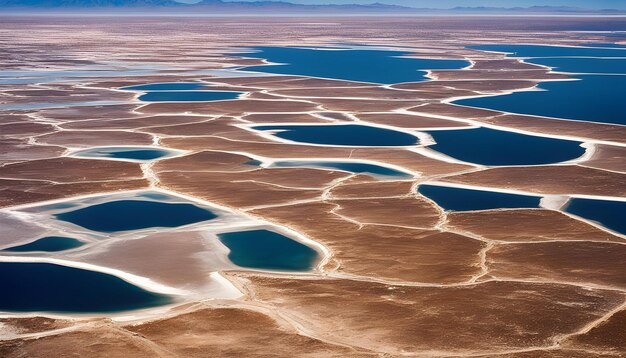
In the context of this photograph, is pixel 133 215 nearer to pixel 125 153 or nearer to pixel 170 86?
pixel 125 153

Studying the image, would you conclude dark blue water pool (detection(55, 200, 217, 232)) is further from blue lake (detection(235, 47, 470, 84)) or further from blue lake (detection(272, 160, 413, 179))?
blue lake (detection(235, 47, 470, 84))

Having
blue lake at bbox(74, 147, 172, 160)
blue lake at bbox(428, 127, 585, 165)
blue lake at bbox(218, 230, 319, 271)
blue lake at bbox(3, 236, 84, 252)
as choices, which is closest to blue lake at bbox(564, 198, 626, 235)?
blue lake at bbox(428, 127, 585, 165)

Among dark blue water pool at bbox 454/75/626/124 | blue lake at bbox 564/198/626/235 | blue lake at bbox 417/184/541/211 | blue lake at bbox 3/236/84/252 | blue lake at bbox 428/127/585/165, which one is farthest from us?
dark blue water pool at bbox 454/75/626/124

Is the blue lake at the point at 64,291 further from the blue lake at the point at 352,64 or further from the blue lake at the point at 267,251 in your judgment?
the blue lake at the point at 352,64

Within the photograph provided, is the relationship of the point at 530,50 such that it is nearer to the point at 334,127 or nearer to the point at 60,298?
the point at 334,127

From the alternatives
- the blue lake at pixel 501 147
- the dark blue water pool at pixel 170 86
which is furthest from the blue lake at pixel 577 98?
the dark blue water pool at pixel 170 86

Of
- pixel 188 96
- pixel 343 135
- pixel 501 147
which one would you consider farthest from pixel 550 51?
pixel 501 147
